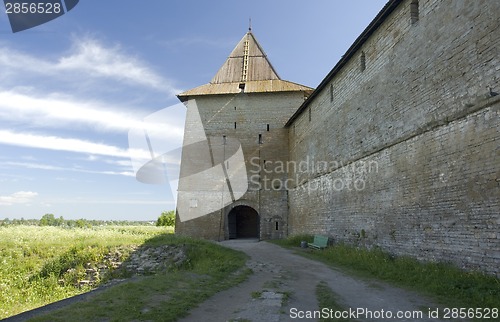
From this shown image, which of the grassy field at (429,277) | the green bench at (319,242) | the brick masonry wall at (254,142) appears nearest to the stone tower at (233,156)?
the brick masonry wall at (254,142)

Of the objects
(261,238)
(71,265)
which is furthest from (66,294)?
(261,238)

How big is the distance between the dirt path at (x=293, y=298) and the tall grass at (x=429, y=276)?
20.0 inches

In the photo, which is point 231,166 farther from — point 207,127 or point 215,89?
point 215,89

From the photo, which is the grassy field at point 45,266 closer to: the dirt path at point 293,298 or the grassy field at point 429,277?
the dirt path at point 293,298

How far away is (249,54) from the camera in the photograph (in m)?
26.9

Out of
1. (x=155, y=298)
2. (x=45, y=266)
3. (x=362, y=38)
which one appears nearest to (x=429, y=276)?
(x=155, y=298)

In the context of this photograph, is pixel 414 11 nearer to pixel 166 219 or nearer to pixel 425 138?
pixel 425 138

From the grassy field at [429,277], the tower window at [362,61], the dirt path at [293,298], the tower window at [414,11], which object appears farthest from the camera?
the tower window at [362,61]

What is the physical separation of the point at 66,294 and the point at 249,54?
803 inches

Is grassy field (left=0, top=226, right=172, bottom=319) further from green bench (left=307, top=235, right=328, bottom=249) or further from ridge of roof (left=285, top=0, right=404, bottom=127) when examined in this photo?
ridge of roof (left=285, top=0, right=404, bottom=127)

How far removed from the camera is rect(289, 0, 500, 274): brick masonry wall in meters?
6.78

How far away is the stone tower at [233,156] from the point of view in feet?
72.5

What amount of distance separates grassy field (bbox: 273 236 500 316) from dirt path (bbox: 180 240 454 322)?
502 mm

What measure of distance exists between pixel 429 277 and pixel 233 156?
16325 mm
